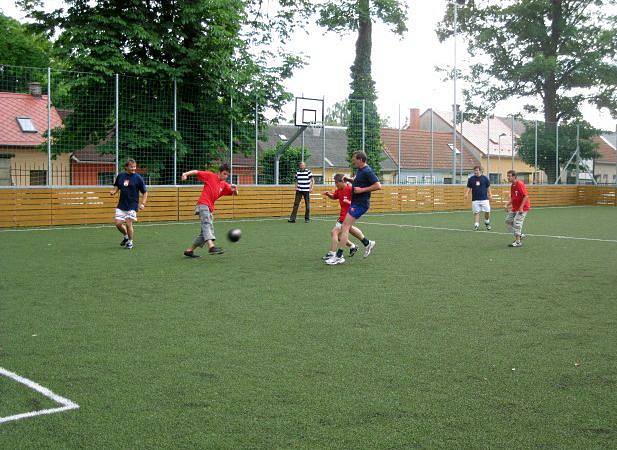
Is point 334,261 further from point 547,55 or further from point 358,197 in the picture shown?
point 547,55

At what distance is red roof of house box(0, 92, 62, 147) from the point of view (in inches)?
739

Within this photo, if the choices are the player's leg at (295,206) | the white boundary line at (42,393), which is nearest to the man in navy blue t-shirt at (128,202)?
the player's leg at (295,206)

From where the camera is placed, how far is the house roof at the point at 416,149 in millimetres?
29609

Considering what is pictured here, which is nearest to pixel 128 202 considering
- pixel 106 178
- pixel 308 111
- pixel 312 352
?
pixel 106 178

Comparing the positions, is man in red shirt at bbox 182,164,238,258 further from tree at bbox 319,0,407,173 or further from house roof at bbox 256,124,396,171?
tree at bbox 319,0,407,173

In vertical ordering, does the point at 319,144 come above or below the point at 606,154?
below

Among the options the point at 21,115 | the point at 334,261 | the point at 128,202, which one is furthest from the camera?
the point at 21,115

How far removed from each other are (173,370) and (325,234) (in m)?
12.3

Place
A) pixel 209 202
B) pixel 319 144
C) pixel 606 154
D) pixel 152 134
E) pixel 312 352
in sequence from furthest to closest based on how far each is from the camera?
pixel 606 154, pixel 319 144, pixel 152 134, pixel 209 202, pixel 312 352

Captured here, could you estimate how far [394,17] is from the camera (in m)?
34.9

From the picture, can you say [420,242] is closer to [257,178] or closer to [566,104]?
[257,178]

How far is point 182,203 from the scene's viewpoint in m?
22.1

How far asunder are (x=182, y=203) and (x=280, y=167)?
15.6 ft

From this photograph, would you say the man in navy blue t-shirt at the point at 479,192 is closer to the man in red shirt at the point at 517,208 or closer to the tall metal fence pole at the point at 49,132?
the man in red shirt at the point at 517,208
